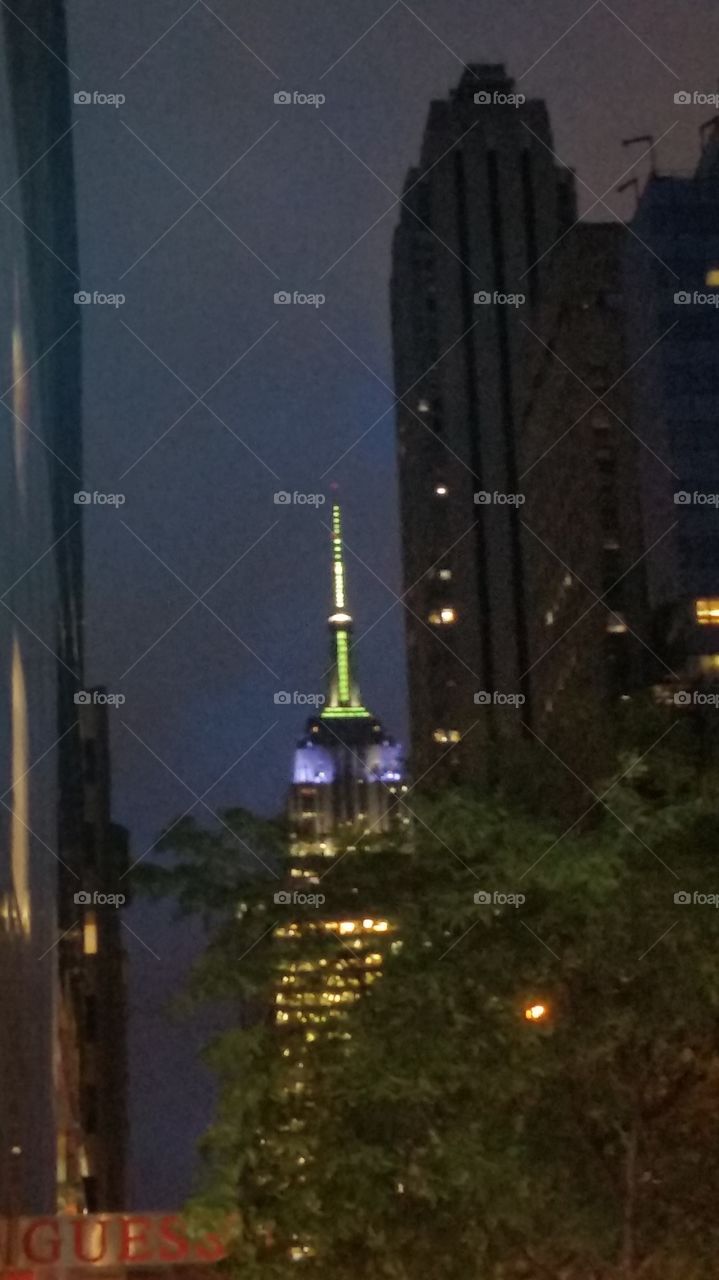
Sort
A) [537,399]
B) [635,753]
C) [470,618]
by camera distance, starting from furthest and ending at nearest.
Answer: [470,618], [537,399], [635,753]

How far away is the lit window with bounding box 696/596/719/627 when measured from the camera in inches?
1911

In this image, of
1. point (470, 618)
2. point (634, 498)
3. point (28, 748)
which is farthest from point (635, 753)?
point (470, 618)

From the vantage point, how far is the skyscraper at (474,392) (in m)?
80.5

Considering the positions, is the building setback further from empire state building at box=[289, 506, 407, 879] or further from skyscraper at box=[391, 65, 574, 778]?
skyscraper at box=[391, 65, 574, 778]

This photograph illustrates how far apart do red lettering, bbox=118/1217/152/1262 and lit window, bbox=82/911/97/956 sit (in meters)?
47.7

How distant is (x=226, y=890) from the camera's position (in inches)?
455

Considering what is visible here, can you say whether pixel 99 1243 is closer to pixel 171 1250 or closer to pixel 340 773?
pixel 171 1250

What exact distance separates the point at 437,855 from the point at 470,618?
7119 centimetres

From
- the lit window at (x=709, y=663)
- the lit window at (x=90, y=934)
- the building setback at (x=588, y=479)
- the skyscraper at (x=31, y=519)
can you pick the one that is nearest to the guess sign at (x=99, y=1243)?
the skyscraper at (x=31, y=519)

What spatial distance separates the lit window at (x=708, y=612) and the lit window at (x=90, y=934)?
28.9 m

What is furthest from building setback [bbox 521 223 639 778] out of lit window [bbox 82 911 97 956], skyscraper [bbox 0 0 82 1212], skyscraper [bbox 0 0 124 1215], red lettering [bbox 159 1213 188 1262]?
red lettering [bbox 159 1213 188 1262]

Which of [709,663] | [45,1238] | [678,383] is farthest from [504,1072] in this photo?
[678,383]

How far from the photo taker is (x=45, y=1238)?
17.0 metres

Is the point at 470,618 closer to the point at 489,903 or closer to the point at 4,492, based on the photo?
the point at 4,492
